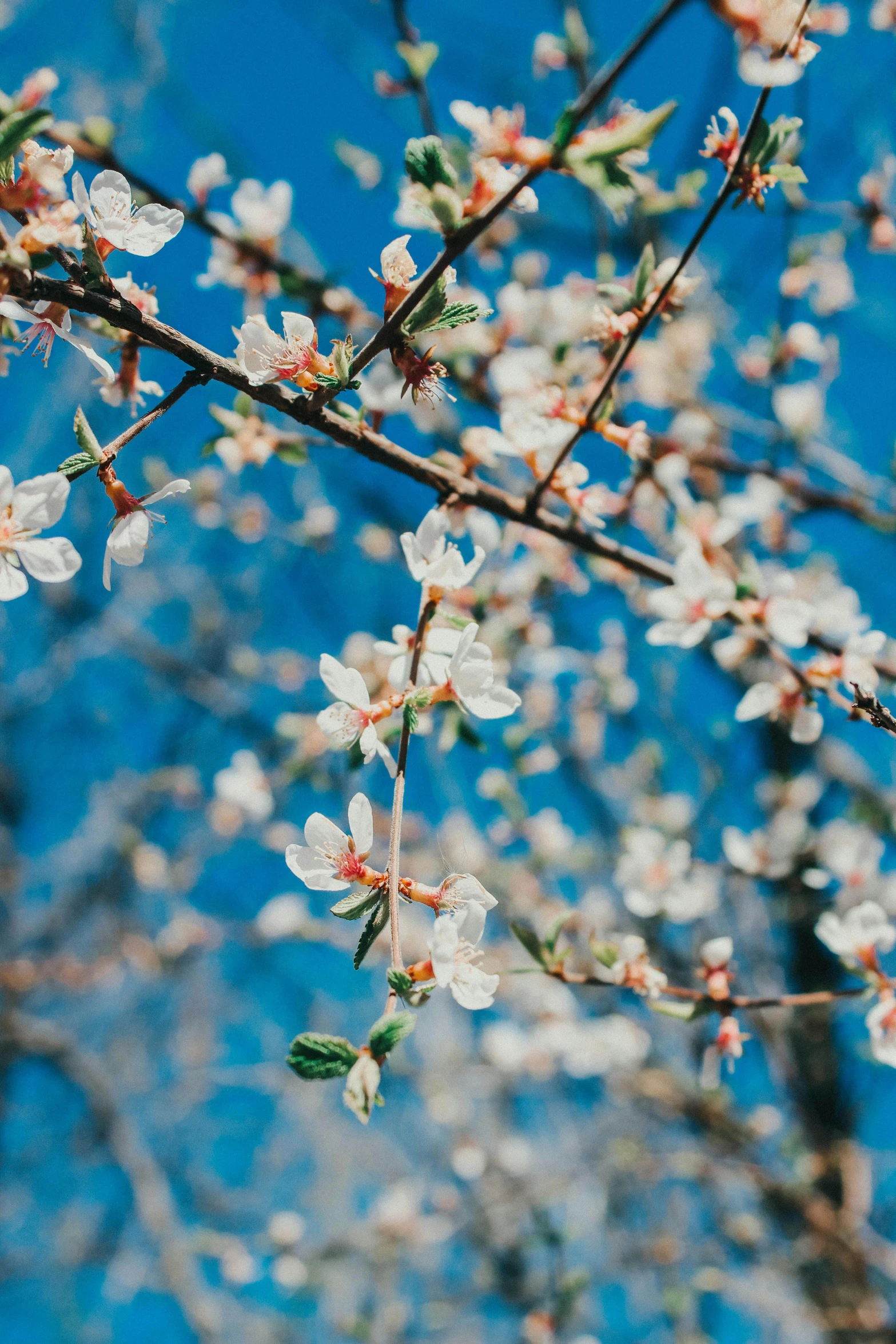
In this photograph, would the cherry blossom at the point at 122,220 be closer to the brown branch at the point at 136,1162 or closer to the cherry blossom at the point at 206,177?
the cherry blossom at the point at 206,177

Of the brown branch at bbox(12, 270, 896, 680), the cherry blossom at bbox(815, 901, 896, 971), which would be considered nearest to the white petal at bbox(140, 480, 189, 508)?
the brown branch at bbox(12, 270, 896, 680)

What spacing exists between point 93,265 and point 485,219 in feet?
1.18

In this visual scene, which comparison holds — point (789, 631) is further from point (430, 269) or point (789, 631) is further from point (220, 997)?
point (220, 997)

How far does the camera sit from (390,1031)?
0.67 m

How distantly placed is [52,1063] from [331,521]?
542 cm

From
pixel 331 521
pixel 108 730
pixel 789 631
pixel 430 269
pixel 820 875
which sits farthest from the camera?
pixel 108 730

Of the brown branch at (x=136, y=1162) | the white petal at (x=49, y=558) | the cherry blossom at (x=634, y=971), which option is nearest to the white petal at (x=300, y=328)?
the white petal at (x=49, y=558)

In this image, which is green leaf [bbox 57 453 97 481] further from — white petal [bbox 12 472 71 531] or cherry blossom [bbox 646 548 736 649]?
cherry blossom [bbox 646 548 736 649]

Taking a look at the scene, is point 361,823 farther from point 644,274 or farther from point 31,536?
point 644,274

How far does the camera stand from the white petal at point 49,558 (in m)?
0.82

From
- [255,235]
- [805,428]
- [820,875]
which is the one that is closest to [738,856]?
[820,875]

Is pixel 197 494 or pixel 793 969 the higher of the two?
pixel 197 494

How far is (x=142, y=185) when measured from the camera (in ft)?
4.40

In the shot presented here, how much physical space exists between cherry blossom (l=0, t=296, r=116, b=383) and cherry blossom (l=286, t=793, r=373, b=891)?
0.49 meters
